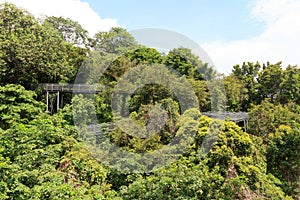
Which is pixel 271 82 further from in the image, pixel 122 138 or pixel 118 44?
pixel 122 138

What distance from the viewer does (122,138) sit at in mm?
8211

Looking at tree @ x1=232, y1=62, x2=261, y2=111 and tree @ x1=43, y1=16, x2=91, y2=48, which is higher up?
tree @ x1=43, y1=16, x2=91, y2=48

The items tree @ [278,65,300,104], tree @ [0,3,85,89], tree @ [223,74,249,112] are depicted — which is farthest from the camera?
tree @ [278,65,300,104]

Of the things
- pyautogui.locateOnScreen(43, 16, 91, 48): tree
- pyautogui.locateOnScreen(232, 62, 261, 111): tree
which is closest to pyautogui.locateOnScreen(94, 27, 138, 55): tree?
pyautogui.locateOnScreen(43, 16, 91, 48): tree

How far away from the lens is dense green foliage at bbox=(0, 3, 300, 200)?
6414mm

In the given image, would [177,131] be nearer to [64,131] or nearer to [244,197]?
[244,197]

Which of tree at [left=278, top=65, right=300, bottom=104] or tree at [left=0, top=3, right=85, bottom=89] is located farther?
tree at [left=278, top=65, right=300, bottom=104]

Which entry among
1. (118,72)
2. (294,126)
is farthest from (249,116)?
(118,72)

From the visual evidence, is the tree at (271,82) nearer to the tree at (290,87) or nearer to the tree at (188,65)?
the tree at (290,87)

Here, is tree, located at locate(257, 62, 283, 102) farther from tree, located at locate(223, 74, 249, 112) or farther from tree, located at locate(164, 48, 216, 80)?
tree, located at locate(164, 48, 216, 80)

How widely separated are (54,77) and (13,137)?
499 centimetres

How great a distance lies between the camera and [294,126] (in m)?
10.7

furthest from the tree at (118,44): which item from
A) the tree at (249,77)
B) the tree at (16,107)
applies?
the tree at (249,77)

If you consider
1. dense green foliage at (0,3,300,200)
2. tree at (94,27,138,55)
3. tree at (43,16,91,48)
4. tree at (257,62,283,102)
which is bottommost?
dense green foliage at (0,3,300,200)
